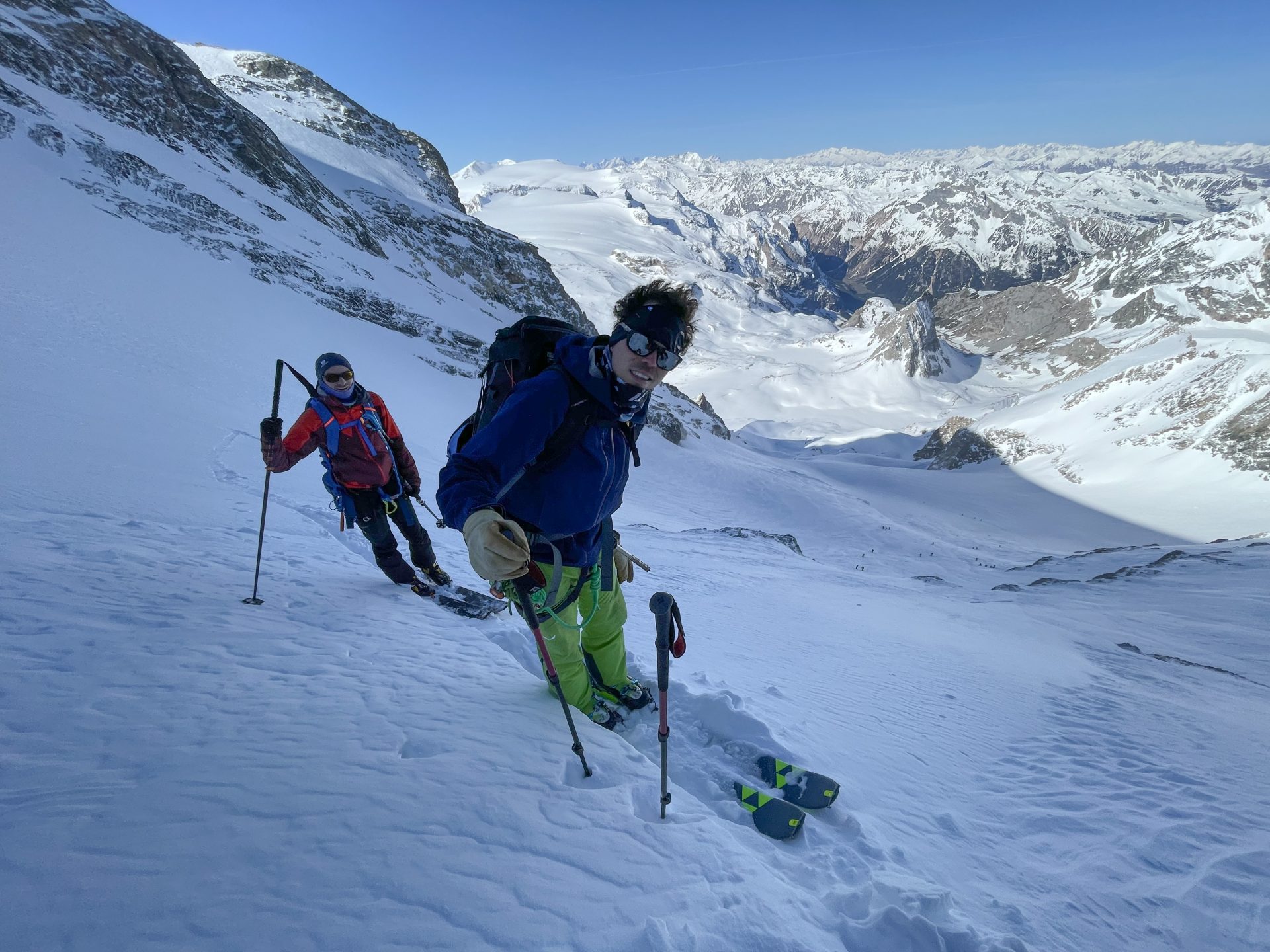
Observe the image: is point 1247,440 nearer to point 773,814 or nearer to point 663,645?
point 773,814

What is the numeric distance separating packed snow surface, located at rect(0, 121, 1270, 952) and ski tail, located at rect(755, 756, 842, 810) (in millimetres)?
135

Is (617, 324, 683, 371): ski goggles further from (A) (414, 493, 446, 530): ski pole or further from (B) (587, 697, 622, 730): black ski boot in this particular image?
(B) (587, 697, 622, 730): black ski boot

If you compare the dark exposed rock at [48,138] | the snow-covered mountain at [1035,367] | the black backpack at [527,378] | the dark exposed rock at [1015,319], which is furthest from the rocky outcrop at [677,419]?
the dark exposed rock at [1015,319]

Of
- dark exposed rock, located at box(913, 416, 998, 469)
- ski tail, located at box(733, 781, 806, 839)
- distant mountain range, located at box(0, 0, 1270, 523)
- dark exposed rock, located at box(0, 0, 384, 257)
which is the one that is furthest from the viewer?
dark exposed rock, located at box(913, 416, 998, 469)

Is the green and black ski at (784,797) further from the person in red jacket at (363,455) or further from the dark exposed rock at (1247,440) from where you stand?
the dark exposed rock at (1247,440)

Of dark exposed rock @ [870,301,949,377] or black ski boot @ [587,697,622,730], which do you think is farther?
dark exposed rock @ [870,301,949,377]

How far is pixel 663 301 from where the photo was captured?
3.18m

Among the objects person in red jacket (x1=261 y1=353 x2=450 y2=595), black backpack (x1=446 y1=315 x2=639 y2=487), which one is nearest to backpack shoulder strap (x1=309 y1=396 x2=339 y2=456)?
person in red jacket (x1=261 y1=353 x2=450 y2=595)

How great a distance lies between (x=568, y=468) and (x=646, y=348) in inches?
30.2

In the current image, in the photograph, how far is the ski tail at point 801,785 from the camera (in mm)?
3674

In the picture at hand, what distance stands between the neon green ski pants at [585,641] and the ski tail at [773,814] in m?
1.16

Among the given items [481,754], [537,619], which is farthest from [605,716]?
[481,754]

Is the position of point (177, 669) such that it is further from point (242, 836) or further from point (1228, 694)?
point (1228, 694)

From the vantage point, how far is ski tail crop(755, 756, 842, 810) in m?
3.67
